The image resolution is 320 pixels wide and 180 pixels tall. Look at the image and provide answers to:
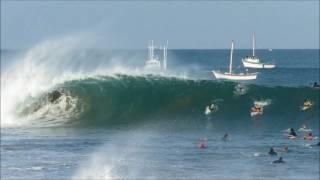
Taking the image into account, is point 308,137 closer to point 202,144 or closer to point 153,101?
point 202,144

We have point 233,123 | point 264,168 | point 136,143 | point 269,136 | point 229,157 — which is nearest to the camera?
point 264,168

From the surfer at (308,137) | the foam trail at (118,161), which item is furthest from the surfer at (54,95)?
the surfer at (308,137)

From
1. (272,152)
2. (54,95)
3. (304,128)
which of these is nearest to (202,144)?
(272,152)

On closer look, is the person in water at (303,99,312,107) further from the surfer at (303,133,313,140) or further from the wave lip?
the surfer at (303,133,313,140)

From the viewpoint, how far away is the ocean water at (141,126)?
2650 cm

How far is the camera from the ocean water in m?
26.5

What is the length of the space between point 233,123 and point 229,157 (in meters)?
10.5

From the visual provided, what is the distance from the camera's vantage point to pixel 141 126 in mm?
38969

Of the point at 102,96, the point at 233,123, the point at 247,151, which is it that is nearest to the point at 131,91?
the point at 102,96

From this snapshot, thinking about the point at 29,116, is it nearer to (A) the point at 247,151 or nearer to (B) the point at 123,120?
(B) the point at 123,120

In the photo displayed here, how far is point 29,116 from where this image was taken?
136ft

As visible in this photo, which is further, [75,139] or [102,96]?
[102,96]

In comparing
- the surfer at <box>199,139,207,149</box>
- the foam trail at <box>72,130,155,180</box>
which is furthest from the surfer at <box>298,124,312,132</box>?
the foam trail at <box>72,130,155,180</box>

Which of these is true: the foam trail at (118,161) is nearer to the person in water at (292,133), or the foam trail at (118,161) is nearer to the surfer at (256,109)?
the person in water at (292,133)
